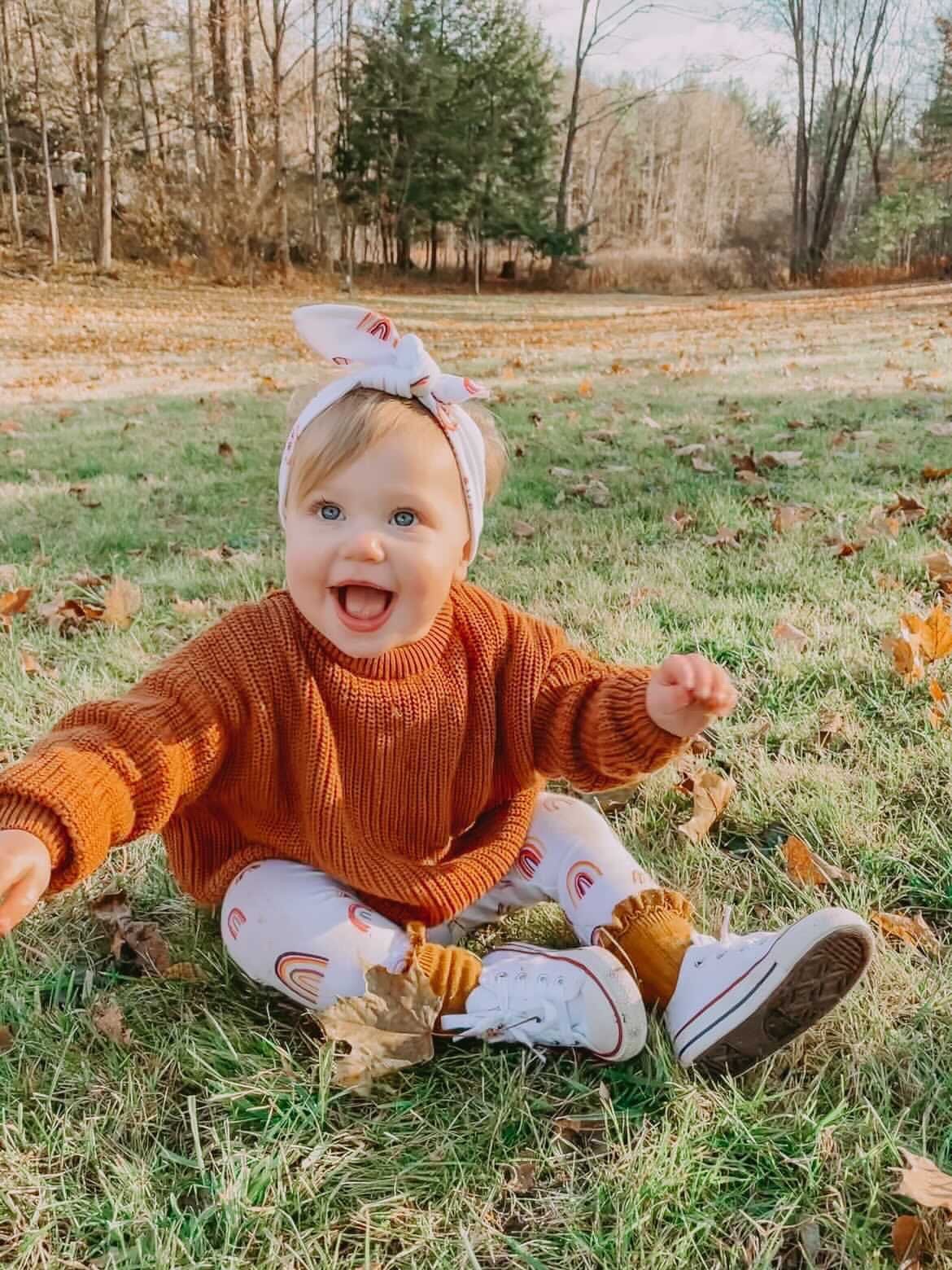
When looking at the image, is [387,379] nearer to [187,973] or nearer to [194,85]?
[187,973]

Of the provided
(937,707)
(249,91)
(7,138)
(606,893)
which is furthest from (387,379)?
(249,91)

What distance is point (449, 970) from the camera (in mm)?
1514

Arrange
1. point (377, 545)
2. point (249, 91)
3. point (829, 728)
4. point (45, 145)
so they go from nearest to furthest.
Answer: point (377, 545) < point (829, 728) < point (45, 145) < point (249, 91)

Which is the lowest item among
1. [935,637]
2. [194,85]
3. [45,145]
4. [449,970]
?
[449,970]

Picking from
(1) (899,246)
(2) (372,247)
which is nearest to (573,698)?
(2) (372,247)

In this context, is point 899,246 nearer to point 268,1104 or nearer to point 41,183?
point 41,183

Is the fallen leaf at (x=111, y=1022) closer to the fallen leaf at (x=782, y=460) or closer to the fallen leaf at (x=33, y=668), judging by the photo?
the fallen leaf at (x=33, y=668)

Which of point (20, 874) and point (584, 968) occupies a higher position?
point (20, 874)

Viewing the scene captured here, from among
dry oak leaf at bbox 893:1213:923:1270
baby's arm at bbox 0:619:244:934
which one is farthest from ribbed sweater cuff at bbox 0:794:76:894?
dry oak leaf at bbox 893:1213:923:1270

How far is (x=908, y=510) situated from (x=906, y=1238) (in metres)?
3.15

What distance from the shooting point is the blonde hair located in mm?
1473

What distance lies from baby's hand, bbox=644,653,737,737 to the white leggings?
338 mm

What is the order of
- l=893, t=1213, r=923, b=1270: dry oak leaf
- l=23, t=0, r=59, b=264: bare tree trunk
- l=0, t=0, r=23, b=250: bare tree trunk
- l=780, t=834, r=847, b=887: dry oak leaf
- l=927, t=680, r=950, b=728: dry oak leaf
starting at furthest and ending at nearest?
l=0, t=0, r=23, b=250: bare tree trunk → l=23, t=0, r=59, b=264: bare tree trunk → l=927, t=680, r=950, b=728: dry oak leaf → l=780, t=834, r=847, b=887: dry oak leaf → l=893, t=1213, r=923, b=1270: dry oak leaf

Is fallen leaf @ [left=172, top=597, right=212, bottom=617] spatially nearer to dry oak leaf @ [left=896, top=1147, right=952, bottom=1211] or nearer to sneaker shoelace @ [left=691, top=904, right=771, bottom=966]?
sneaker shoelace @ [left=691, top=904, right=771, bottom=966]
